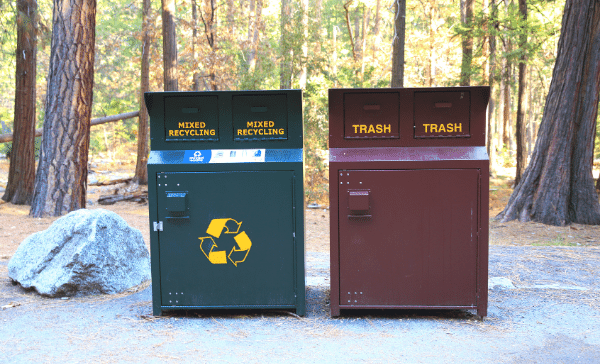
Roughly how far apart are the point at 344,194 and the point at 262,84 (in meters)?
14.5

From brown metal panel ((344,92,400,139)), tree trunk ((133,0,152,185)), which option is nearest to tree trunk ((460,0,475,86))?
tree trunk ((133,0,152,185))

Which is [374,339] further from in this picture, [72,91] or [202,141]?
[72,91]

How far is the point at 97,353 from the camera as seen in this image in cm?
324

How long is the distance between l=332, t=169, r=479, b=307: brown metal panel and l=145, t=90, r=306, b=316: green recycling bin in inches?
17.4

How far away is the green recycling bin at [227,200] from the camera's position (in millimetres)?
3832

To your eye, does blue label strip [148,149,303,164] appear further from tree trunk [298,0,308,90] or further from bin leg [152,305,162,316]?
tree trunk [298,0,308,90]

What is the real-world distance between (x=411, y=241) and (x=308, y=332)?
1.09 metres

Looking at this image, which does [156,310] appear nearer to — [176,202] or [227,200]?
[176,202]

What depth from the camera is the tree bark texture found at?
11.2 m

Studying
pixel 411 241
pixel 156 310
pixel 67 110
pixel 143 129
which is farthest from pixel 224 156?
pixel 143 129

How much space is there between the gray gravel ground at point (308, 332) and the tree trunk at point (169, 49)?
35.5 feet

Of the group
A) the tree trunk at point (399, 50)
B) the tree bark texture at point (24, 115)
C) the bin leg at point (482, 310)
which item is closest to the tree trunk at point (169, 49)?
the tree bark texture at point (24, 115)

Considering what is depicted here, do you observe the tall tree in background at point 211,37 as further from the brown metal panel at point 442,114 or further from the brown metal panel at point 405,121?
the brown metal panel at point 442,114

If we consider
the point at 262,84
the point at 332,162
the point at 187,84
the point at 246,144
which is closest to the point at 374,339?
the point at 332,162
